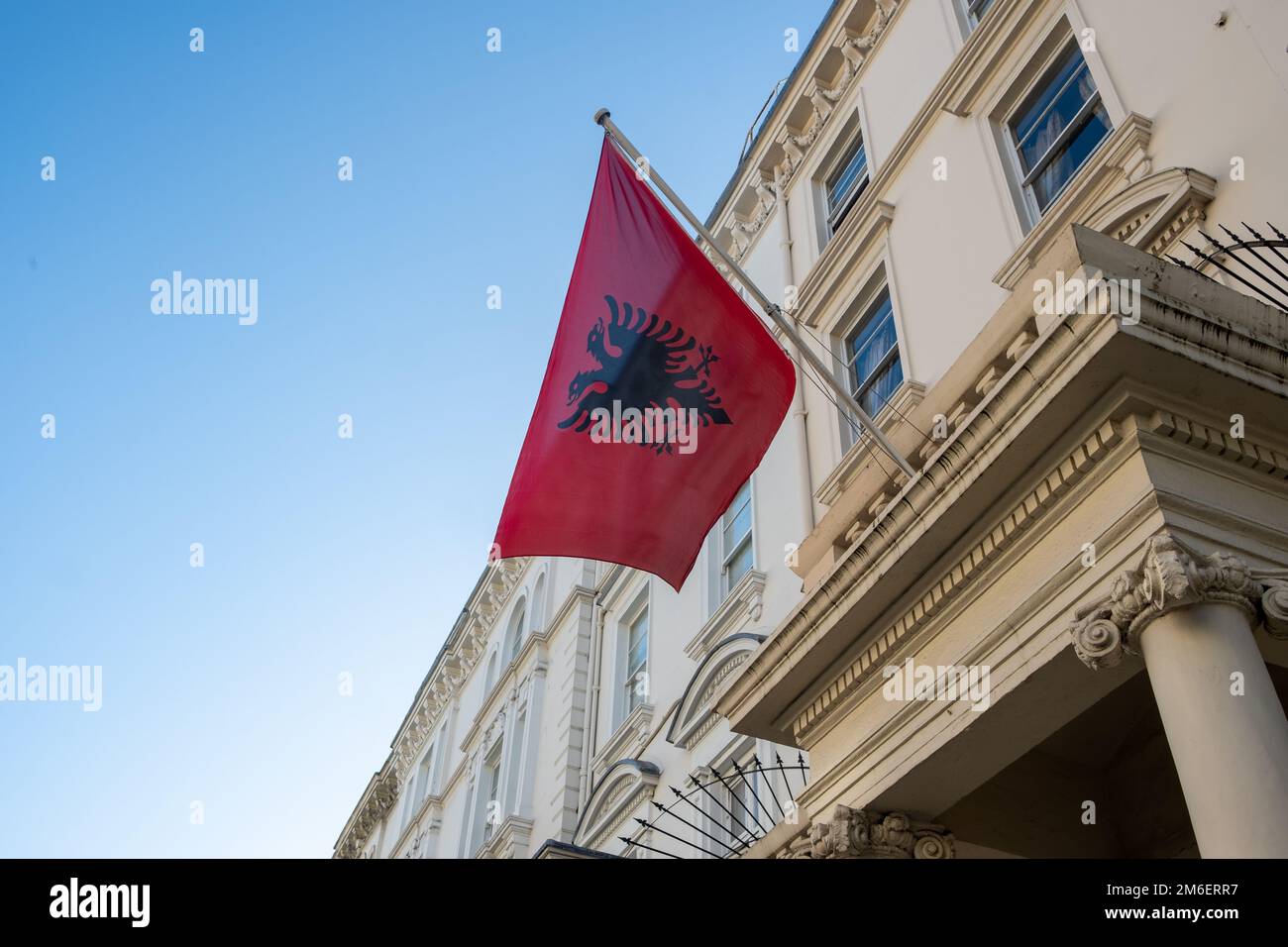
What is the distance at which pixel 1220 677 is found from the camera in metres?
4.79

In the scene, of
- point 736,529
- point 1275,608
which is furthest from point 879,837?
point 736,529

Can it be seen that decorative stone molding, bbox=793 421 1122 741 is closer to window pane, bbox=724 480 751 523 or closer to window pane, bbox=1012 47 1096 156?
window pane, bbox=1012 47 1096 156

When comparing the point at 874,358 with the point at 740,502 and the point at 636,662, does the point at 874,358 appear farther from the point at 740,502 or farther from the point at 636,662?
the point at 636,662

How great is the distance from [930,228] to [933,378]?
222 centimetres

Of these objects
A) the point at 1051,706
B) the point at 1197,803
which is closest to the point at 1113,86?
the point at 1051,706

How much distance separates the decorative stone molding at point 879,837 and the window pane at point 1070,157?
677 centimetres

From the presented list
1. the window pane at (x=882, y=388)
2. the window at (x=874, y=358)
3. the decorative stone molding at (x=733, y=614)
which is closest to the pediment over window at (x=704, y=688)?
the decorative stone molding at (x=733, y=614)

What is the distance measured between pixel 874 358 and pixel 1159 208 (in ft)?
17.6

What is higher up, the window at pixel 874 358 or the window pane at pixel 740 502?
the window at pixel 874 358

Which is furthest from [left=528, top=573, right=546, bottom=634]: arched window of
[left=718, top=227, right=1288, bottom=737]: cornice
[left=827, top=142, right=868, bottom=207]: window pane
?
[left=718, top=227, right=1288, bottom=737]: cornice

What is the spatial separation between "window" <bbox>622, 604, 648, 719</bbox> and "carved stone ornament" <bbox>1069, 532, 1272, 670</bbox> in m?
12.2

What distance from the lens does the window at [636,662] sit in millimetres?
17969

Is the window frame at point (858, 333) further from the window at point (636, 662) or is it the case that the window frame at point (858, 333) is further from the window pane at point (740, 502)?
the window at point (636, 662)
